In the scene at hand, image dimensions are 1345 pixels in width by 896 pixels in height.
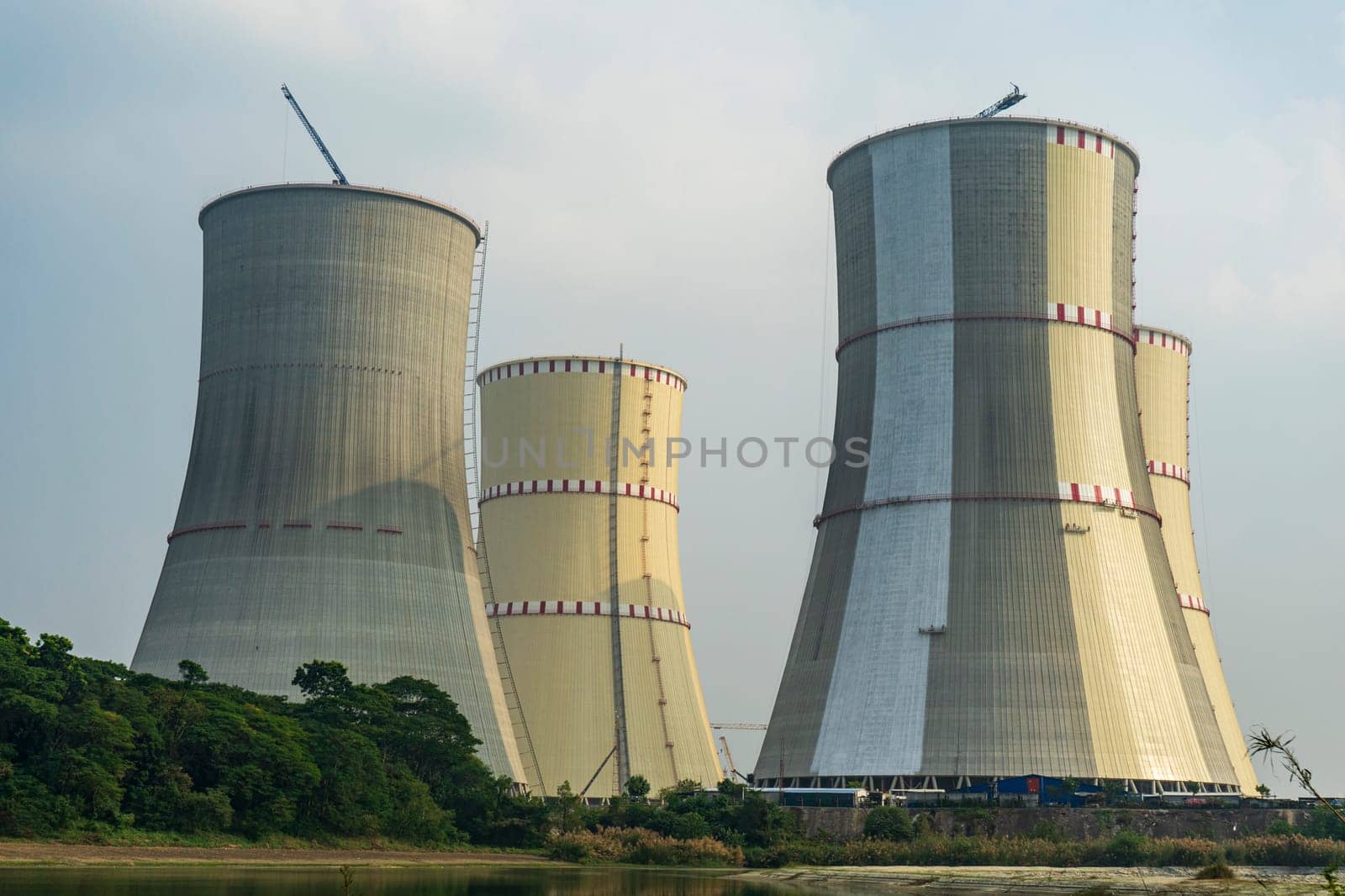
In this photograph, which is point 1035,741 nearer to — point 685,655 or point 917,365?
point 917,365

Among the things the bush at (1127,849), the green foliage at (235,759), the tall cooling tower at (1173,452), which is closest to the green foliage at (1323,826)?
the bush at (1127,849)

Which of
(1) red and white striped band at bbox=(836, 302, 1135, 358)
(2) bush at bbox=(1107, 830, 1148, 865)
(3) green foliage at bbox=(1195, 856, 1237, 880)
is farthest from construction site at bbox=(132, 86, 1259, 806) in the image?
(3) green foliage at bbox=(1195, 856, 1237, 880)

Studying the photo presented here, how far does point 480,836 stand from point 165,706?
7.12 m

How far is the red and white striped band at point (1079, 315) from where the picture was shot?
3234 centimetres

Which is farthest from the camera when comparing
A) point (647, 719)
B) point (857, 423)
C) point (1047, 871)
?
point (647, 719)

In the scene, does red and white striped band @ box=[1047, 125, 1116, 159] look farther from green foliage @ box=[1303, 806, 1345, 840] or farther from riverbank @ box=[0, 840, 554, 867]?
riverbank @ box=[0, 840, 554, 867]

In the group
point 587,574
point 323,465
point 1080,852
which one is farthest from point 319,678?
point 1080,852

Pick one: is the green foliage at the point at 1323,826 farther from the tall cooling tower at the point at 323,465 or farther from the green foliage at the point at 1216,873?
the tall cooling tower at the point at 323,465

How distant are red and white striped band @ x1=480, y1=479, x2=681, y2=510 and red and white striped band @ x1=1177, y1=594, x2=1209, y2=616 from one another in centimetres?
1445

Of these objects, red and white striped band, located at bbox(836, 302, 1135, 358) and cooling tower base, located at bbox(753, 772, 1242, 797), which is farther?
red and white striped band, located at bbox(836, 302, 1135, 358)

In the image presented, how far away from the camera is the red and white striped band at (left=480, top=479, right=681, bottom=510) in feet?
140

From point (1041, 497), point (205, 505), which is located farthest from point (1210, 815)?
point (205, 505)

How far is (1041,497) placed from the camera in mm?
31297

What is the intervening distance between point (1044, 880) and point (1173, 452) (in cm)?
2309
